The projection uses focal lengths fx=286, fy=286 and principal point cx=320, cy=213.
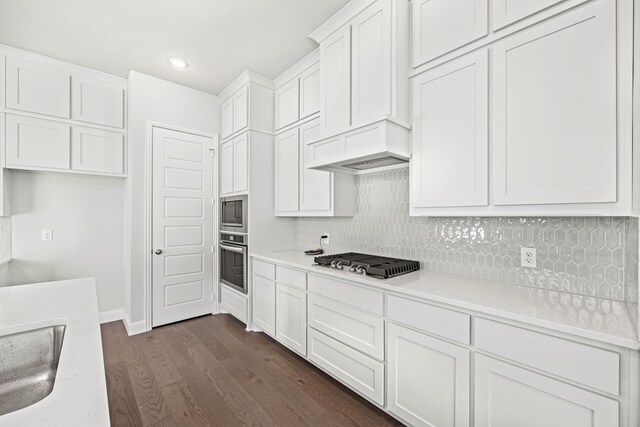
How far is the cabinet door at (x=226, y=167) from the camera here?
11.7ft

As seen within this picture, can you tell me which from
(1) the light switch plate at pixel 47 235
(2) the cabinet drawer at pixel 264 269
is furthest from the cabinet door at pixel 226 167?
(1) the light switch plate at pixel 47 235

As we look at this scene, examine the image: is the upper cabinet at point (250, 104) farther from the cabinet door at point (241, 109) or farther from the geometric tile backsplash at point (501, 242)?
the geometric tile backsplash at point (501, 242)

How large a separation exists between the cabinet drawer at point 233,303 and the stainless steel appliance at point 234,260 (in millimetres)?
99

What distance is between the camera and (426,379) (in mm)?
1599

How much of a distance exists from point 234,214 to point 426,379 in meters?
2.64

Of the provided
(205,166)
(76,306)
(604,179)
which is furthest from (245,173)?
(604,179)

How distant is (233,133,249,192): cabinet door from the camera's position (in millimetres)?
3262

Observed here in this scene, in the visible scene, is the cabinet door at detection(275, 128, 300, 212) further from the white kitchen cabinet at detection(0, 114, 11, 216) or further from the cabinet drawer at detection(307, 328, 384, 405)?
the white kitchen cabinet at detection(0, 114, 11, 216)

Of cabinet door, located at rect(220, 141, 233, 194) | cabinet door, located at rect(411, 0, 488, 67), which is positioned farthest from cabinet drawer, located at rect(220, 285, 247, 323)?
cabinet door, located at rect(411, 0, 488, 67)

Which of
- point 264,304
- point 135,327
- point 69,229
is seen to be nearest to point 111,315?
point 135,327

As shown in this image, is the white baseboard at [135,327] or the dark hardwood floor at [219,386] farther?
the white baseboard at [135,327]

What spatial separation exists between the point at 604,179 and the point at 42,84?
4.56m

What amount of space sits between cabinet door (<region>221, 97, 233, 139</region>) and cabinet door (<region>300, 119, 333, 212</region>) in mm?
1131

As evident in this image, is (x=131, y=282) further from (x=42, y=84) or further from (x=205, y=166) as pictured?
(x=42, y=84)
